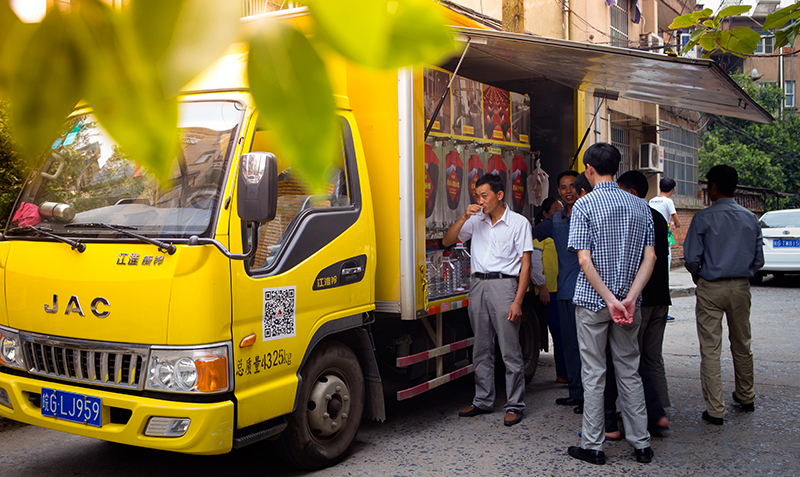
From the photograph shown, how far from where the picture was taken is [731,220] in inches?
175

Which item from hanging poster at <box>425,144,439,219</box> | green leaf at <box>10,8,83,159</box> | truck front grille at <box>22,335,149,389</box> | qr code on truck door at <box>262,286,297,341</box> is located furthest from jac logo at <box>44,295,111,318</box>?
green leaf at <box>10,8,83,159</box>

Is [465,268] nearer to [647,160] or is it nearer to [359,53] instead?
[359,53]

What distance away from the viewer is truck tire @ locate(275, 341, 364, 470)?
138 inches

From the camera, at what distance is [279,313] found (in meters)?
3.31

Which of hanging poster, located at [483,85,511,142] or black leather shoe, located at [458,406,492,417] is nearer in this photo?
black leather shoe, located at [458,406,492,417]

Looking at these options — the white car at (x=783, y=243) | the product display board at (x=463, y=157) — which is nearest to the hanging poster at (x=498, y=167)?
the product display board at (x=463, y=157)

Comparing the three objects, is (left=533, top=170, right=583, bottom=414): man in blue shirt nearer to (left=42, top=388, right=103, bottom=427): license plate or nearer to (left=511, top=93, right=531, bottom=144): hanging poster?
(left=511, top=93, right=531, bottom=144): hanging poster

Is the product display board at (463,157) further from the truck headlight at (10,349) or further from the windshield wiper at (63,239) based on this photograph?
the truck headlight at (10,349)

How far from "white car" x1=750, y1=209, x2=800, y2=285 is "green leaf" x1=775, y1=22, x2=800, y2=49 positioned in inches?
377

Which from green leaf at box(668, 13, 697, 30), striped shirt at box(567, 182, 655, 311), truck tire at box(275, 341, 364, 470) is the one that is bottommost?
A: truck tire at box(275, 341, 364, 470)

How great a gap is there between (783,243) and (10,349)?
12.2 m

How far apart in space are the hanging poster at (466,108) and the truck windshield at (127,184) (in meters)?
2.28

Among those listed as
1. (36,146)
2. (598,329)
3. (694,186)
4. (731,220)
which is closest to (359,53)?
(36,146)

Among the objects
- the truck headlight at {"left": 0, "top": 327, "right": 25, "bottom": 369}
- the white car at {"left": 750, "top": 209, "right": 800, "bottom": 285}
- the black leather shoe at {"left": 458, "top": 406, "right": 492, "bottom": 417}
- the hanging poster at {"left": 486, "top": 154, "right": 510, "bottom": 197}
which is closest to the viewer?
the truck headlight at {"left": 0, "top": 327, "right": 25, "bottom": 369}
